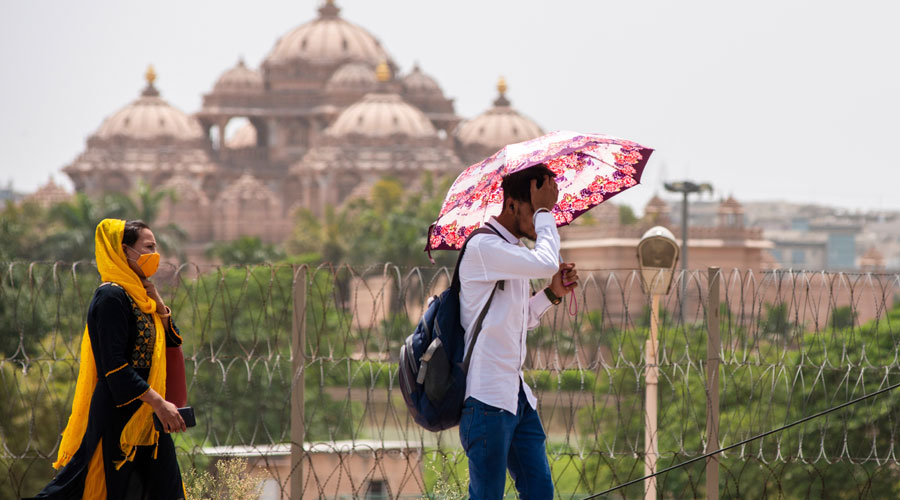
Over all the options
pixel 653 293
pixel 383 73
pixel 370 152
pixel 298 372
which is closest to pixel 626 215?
pixel 370 152

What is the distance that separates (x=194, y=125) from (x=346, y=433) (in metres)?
62.0

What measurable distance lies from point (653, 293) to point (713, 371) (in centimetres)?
81

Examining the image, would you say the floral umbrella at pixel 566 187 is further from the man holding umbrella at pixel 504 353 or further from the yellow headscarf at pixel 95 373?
the yellow headscarf at pixel 95 373

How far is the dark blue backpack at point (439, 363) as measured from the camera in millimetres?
4430

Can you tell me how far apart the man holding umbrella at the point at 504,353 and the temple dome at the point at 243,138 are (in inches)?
3442

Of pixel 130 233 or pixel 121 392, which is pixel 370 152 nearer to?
pixel 130 233

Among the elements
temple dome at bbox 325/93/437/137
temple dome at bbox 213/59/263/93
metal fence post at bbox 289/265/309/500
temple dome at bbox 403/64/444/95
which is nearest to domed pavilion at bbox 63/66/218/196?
temple dome at bbox 213/59/263/93

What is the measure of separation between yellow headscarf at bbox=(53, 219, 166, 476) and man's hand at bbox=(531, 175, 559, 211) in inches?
48.6

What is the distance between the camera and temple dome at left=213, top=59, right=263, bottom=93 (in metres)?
87.4

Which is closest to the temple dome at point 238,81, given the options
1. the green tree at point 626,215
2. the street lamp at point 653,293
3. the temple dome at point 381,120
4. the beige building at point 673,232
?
the temple dome at point 381,120

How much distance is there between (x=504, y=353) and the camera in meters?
4.47

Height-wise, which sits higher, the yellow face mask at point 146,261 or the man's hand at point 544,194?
the man's hand at point 544,194

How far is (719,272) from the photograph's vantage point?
5961 mm

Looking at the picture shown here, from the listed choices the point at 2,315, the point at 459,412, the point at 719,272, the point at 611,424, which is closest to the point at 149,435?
the point at 459,412
